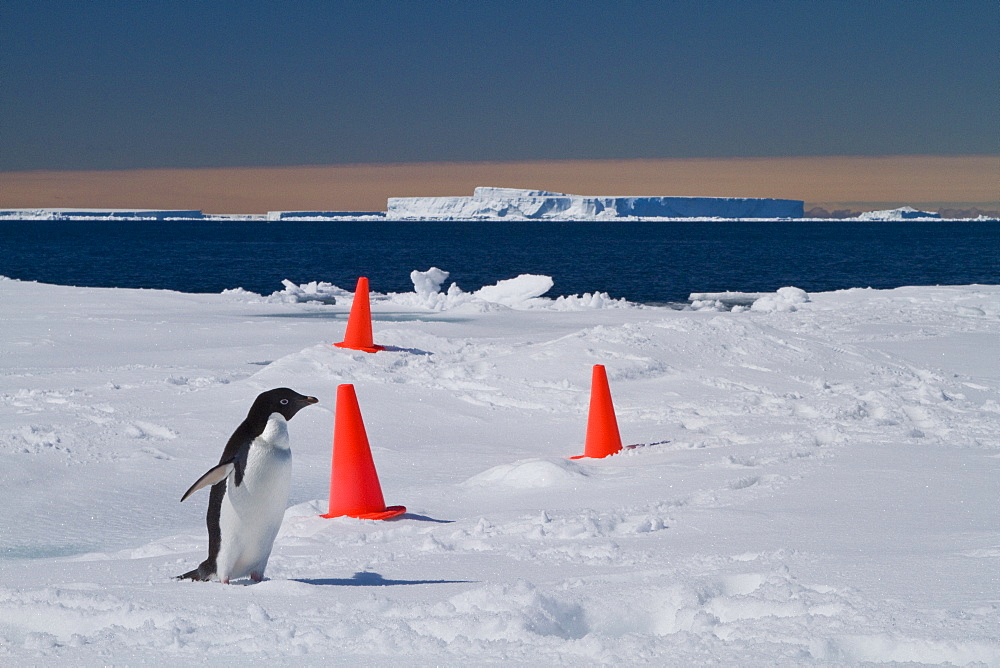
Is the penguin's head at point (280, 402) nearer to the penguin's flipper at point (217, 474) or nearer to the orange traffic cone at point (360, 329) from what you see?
the penguin's flipper at point (217, 474)

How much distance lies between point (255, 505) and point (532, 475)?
232 centimetres

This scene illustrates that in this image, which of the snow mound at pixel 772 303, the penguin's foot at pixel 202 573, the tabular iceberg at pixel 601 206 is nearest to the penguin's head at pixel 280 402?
the penguin's foot at pixel 202 573

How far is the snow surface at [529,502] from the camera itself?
8.59ft

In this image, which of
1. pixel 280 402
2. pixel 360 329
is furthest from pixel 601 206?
pixel 280 402

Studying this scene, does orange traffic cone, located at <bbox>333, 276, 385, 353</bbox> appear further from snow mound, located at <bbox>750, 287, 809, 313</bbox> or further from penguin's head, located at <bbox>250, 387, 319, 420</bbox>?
snow mound, located at <bbox>750, 287, 809, 313</bbox>

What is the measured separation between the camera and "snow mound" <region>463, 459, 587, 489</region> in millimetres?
5426

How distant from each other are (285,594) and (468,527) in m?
1.45

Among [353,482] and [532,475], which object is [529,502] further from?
[353,482]

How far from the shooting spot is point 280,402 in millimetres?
3500

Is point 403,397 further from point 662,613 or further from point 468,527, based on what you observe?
point 662,613

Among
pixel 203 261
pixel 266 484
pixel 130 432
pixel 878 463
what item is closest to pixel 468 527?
pixel 266 484

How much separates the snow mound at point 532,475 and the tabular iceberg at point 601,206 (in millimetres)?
162465

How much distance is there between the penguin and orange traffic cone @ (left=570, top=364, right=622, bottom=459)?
3133 mm

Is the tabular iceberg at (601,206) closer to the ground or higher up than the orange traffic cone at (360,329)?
higher up
